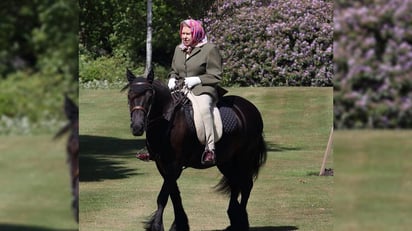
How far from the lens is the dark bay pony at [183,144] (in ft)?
20.0

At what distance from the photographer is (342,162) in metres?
4.01

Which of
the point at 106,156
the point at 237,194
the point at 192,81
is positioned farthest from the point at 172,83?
the point at 237,194

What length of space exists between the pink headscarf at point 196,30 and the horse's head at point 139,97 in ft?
1.61

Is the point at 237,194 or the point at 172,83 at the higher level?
the point at 172,83

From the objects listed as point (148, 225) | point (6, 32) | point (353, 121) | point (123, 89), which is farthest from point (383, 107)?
point (148, 225)

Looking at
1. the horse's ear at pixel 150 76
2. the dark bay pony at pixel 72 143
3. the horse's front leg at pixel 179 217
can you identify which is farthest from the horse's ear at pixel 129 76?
the dark bay pony at pixel 72 143

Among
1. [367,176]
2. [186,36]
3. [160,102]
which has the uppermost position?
[186,36]

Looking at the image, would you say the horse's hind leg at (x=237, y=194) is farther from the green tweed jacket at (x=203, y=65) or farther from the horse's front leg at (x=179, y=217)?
the green tweed jacket at (x=203, y=65)

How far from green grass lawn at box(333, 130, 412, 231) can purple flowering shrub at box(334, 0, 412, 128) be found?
0.08m

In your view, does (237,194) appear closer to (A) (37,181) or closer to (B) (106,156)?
(B) (106,156)

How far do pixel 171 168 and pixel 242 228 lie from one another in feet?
2.56

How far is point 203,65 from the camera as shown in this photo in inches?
253

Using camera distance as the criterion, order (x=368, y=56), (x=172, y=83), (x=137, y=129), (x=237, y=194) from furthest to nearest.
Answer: (x=237, y=194), (x=172, y=83), (x=137, y=129), (x=368, y=56)

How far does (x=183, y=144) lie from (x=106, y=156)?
0.72 meters
